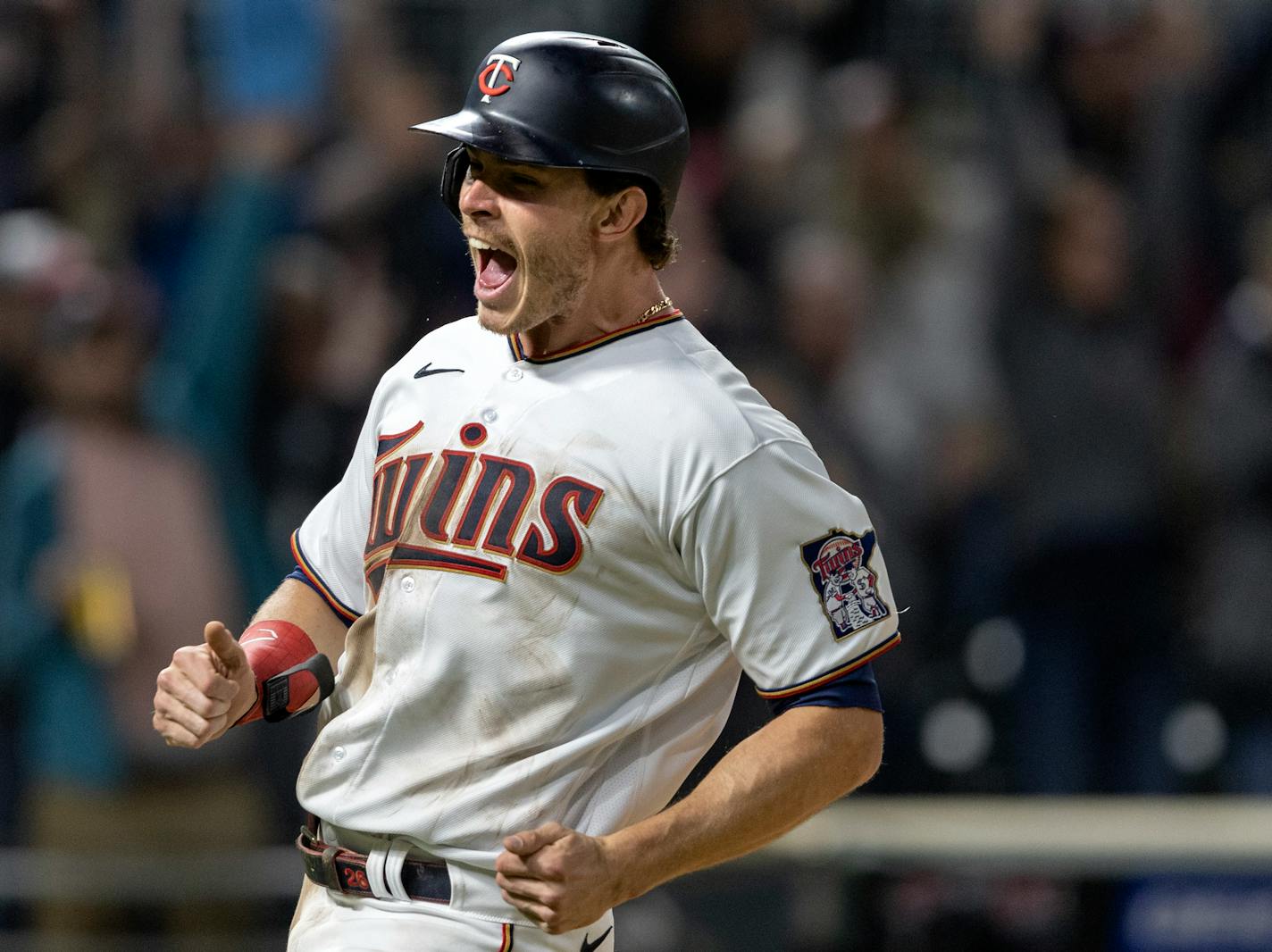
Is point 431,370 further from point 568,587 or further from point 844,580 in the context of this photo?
point 844,580

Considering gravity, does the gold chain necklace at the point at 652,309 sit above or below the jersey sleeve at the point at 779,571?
above

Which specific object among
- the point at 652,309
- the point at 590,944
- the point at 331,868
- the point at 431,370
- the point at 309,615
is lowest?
the point at 590,944

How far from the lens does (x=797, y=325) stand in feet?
21.3

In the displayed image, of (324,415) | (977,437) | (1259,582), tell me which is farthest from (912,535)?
(324,415)

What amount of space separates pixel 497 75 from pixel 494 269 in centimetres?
26

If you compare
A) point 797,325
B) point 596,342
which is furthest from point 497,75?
point 797,325

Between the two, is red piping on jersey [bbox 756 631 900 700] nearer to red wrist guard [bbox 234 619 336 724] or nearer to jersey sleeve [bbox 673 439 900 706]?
jersey sleeve [bbox 673 439 900 706]

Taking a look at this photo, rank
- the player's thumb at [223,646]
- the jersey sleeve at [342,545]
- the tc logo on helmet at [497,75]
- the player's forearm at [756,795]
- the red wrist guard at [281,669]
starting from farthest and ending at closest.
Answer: the jersey sleeve at [342,545], the red wrist guard at [281,669], the tc logo on helmet at [497,75], the player's thumb at [223,646], the player's forearm at [756,795]

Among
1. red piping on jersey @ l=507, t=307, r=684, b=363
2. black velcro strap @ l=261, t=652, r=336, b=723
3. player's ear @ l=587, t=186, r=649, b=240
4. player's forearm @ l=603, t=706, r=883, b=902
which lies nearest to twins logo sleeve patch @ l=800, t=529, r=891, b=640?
player's forearm @ l=603, t=706, r=883, b=902

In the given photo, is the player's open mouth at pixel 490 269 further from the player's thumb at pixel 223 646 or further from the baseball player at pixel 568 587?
the player's thumb at pixel 223 646

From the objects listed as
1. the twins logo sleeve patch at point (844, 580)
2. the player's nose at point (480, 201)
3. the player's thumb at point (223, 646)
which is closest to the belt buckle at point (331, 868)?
the player's thumb at point (223, 646)

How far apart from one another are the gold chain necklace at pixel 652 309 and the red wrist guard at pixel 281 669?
2.20ft

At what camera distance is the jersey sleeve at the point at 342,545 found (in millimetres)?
2863

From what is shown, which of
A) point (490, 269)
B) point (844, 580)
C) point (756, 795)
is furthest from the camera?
point (490, 269)
